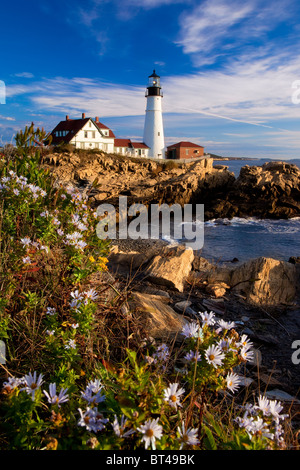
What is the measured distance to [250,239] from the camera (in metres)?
17.5

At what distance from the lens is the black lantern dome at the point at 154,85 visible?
5025 cm

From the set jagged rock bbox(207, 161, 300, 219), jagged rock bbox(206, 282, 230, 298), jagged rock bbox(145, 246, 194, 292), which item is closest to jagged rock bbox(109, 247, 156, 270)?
jagged rock bbox(145, 246, 194, 292)

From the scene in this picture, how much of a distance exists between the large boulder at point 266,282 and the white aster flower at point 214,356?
13.5 ft

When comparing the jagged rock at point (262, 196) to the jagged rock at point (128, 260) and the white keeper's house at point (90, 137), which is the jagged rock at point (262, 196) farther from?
the white keeper's house at point (90, 137)

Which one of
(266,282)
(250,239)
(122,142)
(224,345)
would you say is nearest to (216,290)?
(266,282)

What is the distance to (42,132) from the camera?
3.95 meters

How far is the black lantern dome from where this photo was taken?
50.2 meters

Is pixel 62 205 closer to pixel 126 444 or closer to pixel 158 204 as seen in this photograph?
pixel 126 444

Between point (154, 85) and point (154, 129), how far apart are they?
635cm

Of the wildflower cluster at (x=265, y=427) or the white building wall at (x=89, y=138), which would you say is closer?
the wildflower cluster at (x=265, y=427)

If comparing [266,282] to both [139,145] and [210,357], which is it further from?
[139,145]

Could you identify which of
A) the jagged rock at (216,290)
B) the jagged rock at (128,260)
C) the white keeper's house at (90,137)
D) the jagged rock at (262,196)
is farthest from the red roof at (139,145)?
the jagged rock at (216,290)

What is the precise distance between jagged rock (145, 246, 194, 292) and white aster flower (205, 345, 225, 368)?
151 inches
